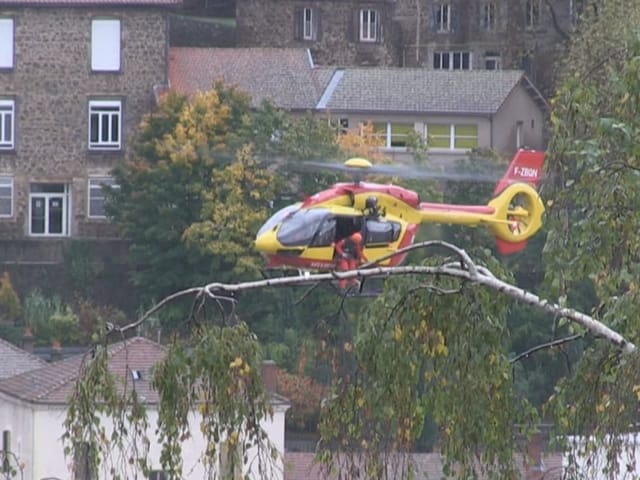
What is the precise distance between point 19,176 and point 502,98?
1346 centimetres

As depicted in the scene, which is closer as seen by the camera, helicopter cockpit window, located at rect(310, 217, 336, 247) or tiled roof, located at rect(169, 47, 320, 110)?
helicopter cockpit window, located at rect(310, 217, 336, 247)

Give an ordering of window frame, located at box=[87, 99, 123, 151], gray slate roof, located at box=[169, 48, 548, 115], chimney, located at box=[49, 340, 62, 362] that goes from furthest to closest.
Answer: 1. gray slate roof, located at box=[169, 48, 548, 115]
2. window frame, located at box=[87, 99, 123, 151]
3. chimney, located at box=[49, 340, 62, 362]

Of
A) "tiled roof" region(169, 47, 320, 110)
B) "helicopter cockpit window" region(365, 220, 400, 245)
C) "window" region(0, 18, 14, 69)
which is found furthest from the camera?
"tiled roof" region(169, 47, 320, 110)

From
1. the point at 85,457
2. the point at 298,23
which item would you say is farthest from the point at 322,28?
the point at 85,457

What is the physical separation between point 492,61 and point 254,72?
12.3m

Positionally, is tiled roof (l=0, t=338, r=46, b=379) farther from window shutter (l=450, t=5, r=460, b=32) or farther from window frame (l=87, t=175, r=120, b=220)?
window shutter (l=450, t=5, r=460, b=32)

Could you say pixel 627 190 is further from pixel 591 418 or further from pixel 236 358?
pixel 236 358

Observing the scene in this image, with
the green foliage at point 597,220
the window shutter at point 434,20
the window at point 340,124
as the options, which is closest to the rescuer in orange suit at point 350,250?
the green foliage at point 597,220

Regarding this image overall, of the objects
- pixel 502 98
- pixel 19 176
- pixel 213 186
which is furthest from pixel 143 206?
pixel 502 98

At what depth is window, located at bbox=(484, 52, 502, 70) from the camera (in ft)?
277

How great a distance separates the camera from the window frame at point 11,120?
242 ft

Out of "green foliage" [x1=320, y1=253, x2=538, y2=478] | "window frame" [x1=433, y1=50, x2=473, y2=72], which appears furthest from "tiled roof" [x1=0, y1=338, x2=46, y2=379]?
"green foliage" [x1=320, y1=253, x2=538, y2=478]

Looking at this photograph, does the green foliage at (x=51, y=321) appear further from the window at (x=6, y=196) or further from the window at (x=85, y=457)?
the window at (x=85, y=457)

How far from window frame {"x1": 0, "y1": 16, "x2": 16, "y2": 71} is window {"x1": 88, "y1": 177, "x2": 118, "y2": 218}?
12.6 ft
